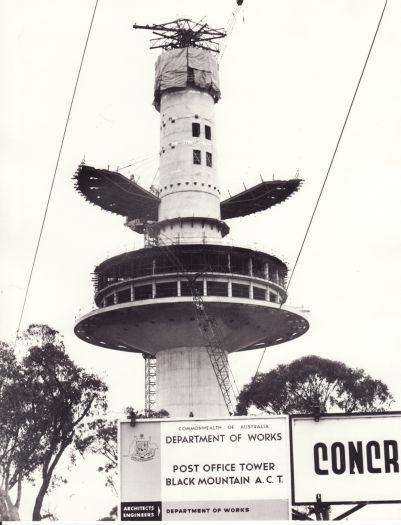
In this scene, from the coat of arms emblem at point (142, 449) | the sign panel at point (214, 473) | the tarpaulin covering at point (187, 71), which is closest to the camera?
the sign panel at point (214, 473)

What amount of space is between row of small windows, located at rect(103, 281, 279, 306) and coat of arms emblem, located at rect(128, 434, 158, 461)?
185ft

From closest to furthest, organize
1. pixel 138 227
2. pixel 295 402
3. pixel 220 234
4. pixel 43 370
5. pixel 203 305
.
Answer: pixel 43 370, pixel 295 402, pixel 203 305, pixel 220 234, pixel 138 227

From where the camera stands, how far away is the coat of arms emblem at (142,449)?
19656 millimetres

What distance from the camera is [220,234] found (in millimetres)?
84688

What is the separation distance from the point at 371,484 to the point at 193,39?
76120 millimetres

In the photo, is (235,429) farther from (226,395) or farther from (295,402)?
(226,395)

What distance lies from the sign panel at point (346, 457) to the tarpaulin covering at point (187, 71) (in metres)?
70.7

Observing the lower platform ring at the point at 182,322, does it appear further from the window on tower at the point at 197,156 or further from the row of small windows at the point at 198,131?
the row of small windows at the point at 198,131

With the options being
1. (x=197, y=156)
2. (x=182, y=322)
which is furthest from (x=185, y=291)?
(x=197, y=156)

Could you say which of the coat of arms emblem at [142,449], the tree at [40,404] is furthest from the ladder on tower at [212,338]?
the coat of arms emblem at [142,449]

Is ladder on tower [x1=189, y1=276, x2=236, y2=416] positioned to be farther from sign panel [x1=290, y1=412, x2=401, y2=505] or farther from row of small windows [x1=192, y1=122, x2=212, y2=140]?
sign panel [x1=290, y1=412, x2=401, y2=505]

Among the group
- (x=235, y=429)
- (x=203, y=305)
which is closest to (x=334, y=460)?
(x=235, y=429)

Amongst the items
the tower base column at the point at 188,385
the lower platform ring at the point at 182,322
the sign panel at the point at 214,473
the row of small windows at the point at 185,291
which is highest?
the row of small windows at the point at 185,291

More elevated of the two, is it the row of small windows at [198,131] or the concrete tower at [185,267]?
the row of small windows at [198,131]
